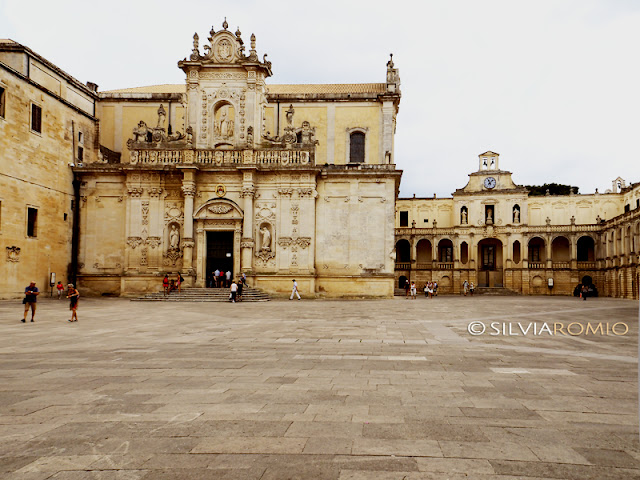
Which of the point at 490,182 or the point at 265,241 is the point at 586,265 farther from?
the point at 265,241

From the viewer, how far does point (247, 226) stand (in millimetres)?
34500

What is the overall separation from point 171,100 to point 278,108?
876cm

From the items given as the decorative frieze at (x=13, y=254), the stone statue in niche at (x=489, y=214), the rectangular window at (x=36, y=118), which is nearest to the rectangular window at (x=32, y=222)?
the decorative frieze at (x=13, y=254)

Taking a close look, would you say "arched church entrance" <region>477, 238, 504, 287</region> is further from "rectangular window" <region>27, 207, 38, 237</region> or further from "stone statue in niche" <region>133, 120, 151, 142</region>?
"rectangular window" <region>27, 207, 38, 237</region>

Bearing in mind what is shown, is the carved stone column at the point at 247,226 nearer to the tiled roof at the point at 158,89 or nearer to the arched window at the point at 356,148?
the arched window at the point at 356,148

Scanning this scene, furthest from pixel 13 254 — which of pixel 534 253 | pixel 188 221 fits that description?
pixel 534 253

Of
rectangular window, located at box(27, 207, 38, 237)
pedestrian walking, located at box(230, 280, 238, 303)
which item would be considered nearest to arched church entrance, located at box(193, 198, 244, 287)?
pedestrian walking, located at box(230, 280, 238, 303)

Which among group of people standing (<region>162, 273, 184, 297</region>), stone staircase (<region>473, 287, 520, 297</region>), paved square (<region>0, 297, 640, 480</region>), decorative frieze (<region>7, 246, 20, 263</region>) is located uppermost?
decorative frieze (<region>7, 246, 20, 263</region>)

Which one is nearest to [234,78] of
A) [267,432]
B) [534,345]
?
[534,345]

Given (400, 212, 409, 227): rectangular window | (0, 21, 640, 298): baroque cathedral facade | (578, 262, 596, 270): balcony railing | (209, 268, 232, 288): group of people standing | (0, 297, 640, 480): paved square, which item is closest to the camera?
(0, 297, 640, 480): paved square

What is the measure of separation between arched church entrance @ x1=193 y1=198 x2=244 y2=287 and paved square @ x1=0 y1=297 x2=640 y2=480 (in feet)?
70.6

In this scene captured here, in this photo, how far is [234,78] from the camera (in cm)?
3606

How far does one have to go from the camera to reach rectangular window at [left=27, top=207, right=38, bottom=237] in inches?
1244

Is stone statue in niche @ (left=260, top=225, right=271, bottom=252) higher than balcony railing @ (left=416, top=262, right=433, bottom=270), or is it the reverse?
stone statue in niche @ (left=260, top=225, right=271, bottom=252)
